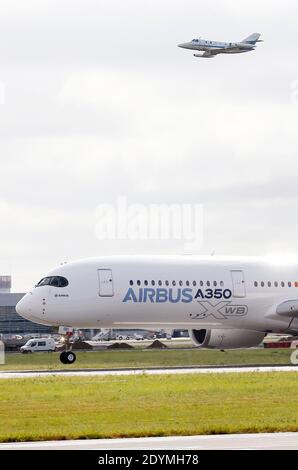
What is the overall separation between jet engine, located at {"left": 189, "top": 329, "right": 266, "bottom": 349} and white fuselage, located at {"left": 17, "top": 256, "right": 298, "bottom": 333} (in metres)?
0.74

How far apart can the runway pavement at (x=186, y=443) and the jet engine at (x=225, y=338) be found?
3291cm

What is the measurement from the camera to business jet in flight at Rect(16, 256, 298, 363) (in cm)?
5272

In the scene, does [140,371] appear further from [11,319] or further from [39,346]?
[11,319]

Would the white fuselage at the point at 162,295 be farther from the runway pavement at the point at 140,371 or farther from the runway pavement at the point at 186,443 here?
the runway pavement at the point at 186,443

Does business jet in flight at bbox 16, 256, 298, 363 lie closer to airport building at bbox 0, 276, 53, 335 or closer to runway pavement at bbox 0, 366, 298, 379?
runway pavement at bbox 0, 366, 298, 379

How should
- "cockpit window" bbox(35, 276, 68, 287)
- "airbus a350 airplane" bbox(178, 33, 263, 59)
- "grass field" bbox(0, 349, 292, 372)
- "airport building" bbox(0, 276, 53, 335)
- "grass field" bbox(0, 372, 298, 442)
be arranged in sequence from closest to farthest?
"grass field" bbox(0, 372, 298, 442) < "grass field" bbox(0, 349, 292, 372) < "cockpit window" bbox(35, 276, 68, 287) < "airbus a350 airplane" bbox(178, 33, 263, 59) < "airport building" bbox(0, 276, 53, 335)

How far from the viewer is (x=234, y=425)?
83.6ft

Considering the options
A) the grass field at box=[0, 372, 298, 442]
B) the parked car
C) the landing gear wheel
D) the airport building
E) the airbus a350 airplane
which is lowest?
the airport building

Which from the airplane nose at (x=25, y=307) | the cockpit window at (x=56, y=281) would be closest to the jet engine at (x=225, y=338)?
the cockpit window at (x=56, y=281)

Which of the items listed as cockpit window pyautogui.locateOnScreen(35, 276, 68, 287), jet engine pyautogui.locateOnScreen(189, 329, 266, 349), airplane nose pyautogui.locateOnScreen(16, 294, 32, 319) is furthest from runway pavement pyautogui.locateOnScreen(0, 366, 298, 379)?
jet engine pyautogui.locateOnScreen(189, 329, 266, 349)

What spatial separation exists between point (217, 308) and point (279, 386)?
19856 mm

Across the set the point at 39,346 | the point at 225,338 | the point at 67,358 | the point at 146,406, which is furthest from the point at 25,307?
the point at 39,346

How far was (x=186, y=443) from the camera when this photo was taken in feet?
73.3
